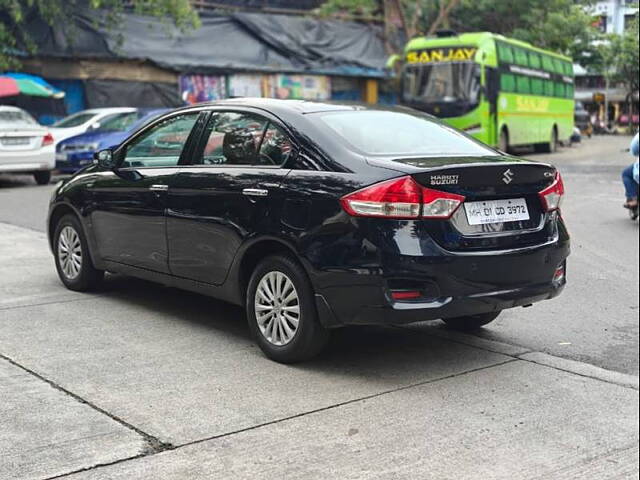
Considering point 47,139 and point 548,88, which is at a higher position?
point 548,88

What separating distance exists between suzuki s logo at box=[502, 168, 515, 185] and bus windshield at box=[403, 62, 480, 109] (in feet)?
64.2

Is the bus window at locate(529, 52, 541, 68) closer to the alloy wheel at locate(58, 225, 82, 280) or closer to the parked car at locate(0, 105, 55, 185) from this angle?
the parked car at locate(0, 105, 55, 185)

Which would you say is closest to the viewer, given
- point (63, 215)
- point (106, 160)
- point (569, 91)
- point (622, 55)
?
point (106, 160)

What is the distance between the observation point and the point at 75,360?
17.1 ft

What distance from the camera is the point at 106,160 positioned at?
675 centimetres

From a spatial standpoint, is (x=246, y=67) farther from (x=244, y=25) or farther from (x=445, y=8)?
(x=445, y=8)

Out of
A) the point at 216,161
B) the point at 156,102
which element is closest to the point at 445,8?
the point at 156,102

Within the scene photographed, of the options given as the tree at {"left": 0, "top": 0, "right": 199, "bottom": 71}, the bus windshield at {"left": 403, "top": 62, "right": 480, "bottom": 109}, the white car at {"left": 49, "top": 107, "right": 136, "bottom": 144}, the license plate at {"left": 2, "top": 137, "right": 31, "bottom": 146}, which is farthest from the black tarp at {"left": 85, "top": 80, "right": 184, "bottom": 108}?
the license plate at {"left": 2, "top": 137, "right": 31, "bottom": 146}

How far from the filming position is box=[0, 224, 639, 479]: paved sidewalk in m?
3.90

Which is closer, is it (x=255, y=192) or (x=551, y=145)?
(x=255, y=192)

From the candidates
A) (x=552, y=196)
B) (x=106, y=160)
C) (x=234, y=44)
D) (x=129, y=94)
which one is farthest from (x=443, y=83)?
(x=552, y=196)

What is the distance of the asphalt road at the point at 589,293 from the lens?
629cm

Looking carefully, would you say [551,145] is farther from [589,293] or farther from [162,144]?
[162,144]

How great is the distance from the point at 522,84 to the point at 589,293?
20674mm
